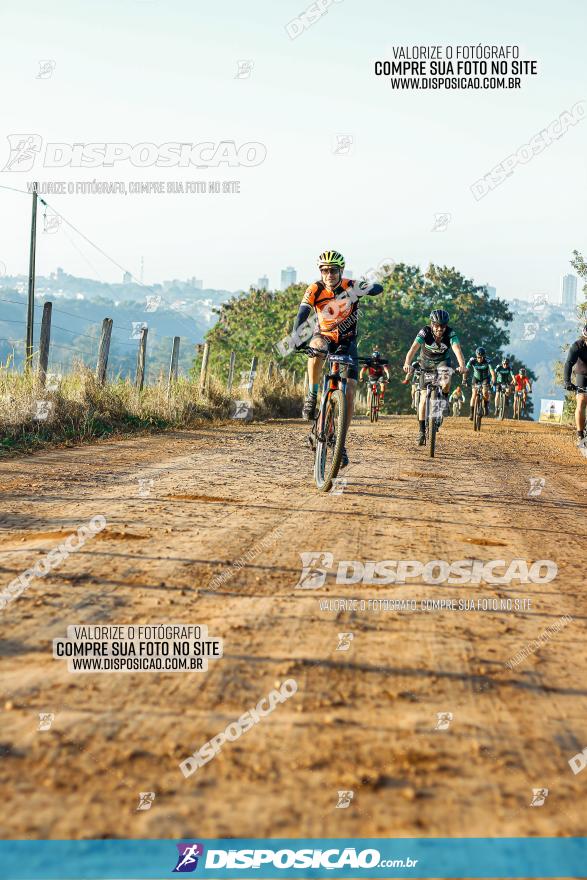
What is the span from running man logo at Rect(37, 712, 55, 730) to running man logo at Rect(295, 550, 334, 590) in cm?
203

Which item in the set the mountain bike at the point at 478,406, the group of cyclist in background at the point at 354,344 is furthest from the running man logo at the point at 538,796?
the mountain bike at the point at 478,406

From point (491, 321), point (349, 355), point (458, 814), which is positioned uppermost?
point (491, 321)

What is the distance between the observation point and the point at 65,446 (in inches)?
501

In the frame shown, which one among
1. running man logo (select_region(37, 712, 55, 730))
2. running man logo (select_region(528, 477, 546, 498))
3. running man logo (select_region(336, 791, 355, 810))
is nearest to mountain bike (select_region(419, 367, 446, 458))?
running man logo (select_region(528, 477, 546, 498))

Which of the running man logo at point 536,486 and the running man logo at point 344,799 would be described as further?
the running man logo at point 536,486

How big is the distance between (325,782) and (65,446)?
34.6 feet

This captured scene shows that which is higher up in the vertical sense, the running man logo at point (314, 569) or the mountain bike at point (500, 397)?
the mountain bike at point (500, 397)

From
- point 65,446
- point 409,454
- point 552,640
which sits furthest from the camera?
point 409,454

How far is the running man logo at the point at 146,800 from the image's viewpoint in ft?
8.39

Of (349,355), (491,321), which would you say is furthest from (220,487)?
(491,321)

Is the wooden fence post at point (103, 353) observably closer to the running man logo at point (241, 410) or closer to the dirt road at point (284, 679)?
the running man logo at point (241, 410)

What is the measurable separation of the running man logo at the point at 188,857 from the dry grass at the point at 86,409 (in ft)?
31.4

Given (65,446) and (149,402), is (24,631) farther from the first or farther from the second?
(149,402)

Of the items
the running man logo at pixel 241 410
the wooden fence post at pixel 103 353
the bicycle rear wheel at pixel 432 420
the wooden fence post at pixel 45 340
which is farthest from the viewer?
the running man logo at pixel 241 410
